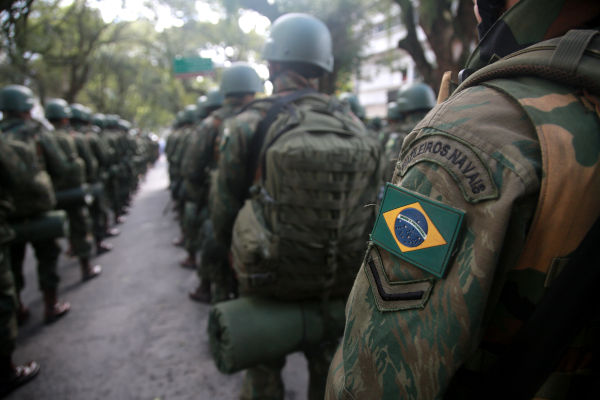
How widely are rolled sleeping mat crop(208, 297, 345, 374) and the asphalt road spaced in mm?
1193

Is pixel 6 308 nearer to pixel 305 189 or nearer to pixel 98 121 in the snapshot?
pixel 305 189

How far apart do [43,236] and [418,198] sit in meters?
3.95

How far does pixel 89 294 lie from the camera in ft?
15.6

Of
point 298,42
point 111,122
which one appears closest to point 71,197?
point 298,42

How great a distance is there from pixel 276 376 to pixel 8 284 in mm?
2228

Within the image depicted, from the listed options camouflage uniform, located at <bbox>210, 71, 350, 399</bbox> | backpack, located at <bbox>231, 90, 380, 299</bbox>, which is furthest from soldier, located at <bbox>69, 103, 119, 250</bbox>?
backpack, located at <bbox>231, 90, 380, 299</bbox>

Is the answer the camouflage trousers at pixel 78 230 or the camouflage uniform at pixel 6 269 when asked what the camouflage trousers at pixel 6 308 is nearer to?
the camouflage uniform at pixel 6 269

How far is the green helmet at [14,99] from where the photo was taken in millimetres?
3777

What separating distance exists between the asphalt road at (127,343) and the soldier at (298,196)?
1.05 meters

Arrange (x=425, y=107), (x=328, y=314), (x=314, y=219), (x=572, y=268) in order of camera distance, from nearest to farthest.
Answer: (x=572, y=268), (x=314, y=219), (x=328, y=314), (x=425, y=107)

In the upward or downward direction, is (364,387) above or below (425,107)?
below

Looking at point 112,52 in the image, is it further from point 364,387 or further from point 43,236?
point 364,387

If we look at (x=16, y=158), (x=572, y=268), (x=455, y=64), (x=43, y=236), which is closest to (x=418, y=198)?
(x=572, y=268)

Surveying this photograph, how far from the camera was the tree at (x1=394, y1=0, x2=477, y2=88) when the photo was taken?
532 cm
